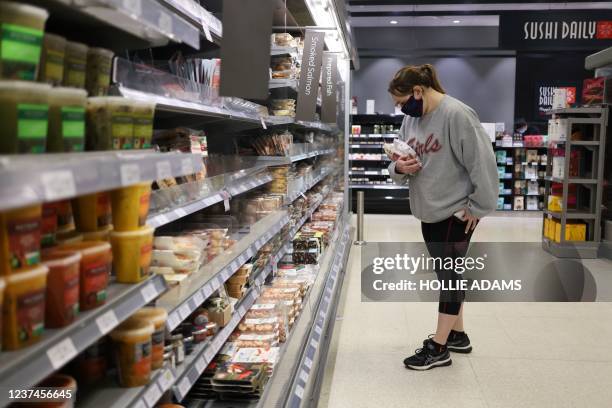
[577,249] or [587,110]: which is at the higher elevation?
[587,110]

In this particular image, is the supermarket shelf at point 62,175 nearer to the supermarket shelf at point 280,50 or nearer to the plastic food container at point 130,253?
the plastic food container at point 130,253

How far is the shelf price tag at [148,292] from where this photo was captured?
1.45m

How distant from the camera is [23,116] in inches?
38.4

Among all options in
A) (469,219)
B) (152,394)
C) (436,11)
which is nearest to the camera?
(152,394)

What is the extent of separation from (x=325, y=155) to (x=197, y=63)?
15.7 ft

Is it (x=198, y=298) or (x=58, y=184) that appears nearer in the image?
(x=58, y=184)

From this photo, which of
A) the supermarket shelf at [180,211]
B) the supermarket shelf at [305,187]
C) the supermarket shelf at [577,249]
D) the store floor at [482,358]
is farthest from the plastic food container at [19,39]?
the supermarket shelf at [577,249]

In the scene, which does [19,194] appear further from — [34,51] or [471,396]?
[471,396]

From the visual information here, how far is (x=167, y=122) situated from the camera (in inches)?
110

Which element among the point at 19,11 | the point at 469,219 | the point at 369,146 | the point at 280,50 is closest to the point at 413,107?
the point at 469,219

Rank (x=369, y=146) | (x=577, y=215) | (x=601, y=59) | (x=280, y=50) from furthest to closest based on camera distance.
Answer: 1. (x=369, y=146)
2. (x=601, y=59)
3. (x=577, y=215)
4. (x=280, y=50)

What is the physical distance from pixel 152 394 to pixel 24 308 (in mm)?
671

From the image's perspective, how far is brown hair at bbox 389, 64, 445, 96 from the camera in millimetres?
3535

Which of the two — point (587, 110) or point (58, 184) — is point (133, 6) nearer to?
point (58, 184)
